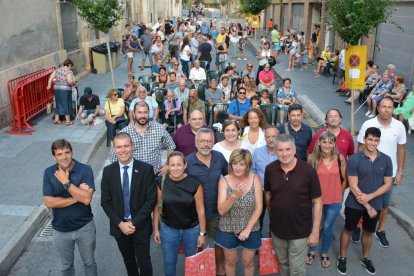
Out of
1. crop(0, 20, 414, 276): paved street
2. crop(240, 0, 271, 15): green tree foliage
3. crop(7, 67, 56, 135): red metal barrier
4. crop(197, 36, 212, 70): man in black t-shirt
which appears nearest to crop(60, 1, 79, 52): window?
crop(7, 67, 56, 135): red metal barrier

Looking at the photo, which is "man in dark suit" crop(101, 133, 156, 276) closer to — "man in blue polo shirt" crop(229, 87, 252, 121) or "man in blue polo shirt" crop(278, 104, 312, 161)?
"man in blue polo shirt" crop(278, 104, 312, 161)

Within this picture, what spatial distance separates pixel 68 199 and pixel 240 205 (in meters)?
1.64

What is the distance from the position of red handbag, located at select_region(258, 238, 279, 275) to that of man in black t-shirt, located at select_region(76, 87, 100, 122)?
24.2ft

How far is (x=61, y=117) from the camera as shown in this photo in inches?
436

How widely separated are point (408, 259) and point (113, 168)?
3.79 metres

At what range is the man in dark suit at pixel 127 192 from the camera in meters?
3.99

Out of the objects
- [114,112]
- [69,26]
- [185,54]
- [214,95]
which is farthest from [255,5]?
[114,112]

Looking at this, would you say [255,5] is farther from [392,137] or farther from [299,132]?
[392,137]

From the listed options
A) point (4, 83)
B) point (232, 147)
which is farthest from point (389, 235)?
point (4, 83)

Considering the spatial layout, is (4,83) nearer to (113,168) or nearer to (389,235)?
(113,168)

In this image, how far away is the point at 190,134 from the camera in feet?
17.8

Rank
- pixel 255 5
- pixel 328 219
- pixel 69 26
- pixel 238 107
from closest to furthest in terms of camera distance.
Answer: pixel 328 219 < pixel 238 107 < pixel 69 26 < pixel 255 5

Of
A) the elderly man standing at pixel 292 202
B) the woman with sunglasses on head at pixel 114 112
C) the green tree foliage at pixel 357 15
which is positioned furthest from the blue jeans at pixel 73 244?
the green tree foliage at pixel 357 15

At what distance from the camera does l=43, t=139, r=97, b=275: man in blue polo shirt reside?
3.94 meters
